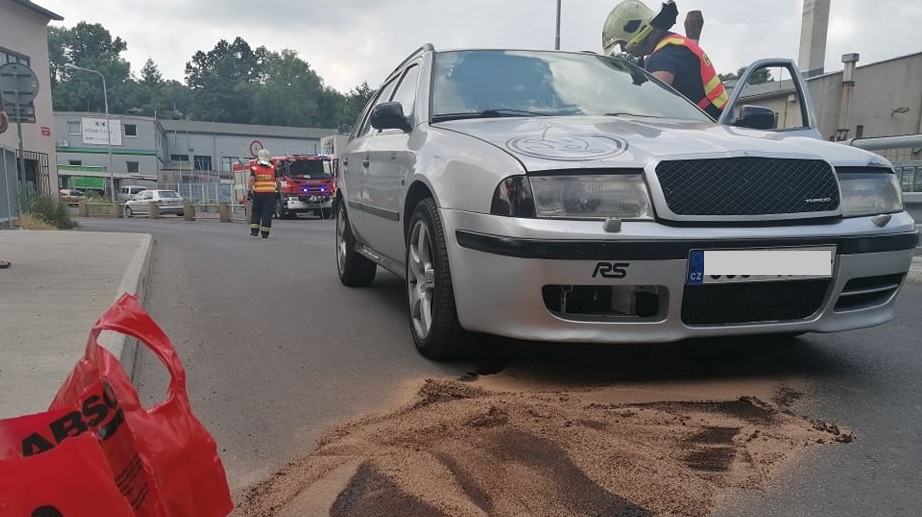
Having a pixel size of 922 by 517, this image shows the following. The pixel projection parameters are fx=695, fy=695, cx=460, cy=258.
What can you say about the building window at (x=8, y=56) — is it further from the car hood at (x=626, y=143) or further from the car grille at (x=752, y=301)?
the car grille at (x=752, y=301)

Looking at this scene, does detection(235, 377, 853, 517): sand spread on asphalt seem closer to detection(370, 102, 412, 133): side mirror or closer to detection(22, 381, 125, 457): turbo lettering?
detection(22, 381, 125, 457): turbo lettering

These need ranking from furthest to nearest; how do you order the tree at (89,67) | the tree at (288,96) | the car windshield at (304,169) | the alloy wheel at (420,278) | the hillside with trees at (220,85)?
the tree at (288,96), the hillside with trees at (220,85), the tree at (89,67), the car windshield at (304,169), the alloy wheel at (420,278)

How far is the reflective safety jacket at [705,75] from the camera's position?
6.25 m

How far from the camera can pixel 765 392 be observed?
3061mm

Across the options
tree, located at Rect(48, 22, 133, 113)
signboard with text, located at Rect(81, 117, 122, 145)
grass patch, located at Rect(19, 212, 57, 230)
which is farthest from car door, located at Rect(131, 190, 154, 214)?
tree, located at Rect(48, 22, 133, 113)

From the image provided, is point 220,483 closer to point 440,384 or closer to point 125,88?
point 440,384

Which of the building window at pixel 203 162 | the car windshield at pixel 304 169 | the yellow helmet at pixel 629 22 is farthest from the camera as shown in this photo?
the building window at pixel 203 162


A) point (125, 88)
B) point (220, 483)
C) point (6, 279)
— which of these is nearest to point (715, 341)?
point (220, 483)

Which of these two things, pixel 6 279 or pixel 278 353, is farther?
pixel 6 279

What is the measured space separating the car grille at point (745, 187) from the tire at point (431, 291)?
1072 millimetres

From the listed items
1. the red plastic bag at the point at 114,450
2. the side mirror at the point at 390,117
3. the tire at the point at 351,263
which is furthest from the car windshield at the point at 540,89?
the red plastic bag at the point at 114,450

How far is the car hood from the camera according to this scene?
9.61 feet

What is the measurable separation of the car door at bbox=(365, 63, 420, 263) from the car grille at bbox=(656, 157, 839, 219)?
1.55 metres

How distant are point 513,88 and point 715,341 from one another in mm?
1879
